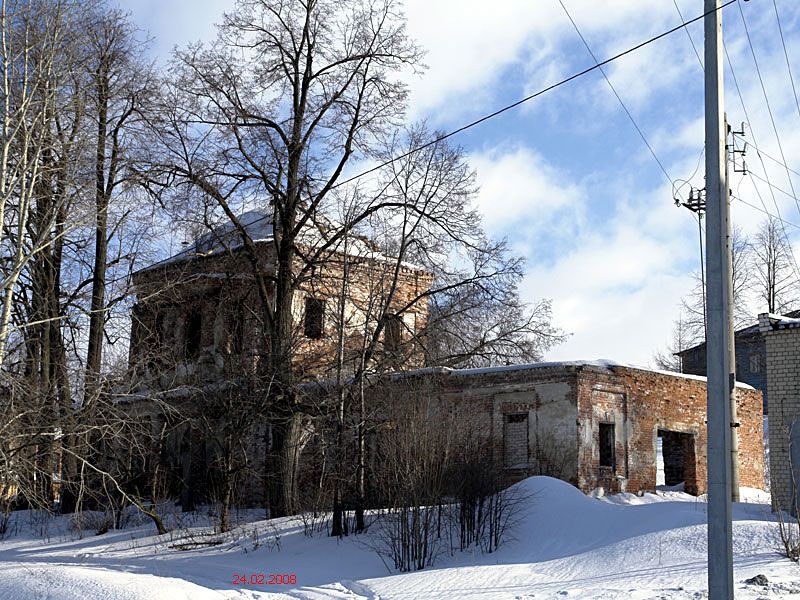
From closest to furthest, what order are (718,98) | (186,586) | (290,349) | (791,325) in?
1. (718,98)
2. (186,586)
3. (791,325)
4. (290,349)

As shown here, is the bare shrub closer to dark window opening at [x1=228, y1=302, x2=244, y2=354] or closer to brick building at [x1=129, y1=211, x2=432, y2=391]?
brick building at [x1=129, y1=211, x2=432, y2=391]

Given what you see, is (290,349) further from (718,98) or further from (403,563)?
(718,98)

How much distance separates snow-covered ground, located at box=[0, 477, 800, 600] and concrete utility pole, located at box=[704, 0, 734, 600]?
2.85 metres

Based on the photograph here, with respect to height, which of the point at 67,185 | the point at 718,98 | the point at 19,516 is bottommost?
the point at 19,516

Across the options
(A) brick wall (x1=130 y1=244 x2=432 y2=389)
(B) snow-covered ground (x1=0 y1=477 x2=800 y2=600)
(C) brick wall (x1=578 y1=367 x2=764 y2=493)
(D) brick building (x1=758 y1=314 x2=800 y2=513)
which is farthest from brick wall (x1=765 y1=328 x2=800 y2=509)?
(A) brick wall (x1=130 y1=244 x2=432 y2=389)

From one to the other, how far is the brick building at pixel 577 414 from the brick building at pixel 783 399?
558cm

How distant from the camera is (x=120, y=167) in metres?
22.7

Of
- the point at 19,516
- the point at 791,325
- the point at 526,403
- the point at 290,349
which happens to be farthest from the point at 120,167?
the point at 791,325

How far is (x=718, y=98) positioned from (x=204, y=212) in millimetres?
17055

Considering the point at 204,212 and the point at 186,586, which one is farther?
the point at 204,212

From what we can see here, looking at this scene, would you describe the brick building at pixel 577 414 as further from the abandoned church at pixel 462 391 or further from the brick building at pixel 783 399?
the brick building at pixel 783 399

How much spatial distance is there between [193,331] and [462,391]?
11586 millimetres

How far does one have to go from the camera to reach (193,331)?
31.5 m

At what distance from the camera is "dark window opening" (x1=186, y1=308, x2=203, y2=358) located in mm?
31130
